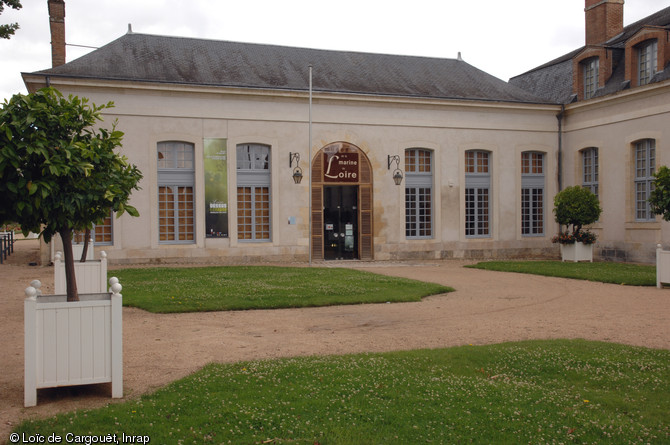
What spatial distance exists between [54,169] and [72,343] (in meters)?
1.46

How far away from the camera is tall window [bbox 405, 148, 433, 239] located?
21422mm

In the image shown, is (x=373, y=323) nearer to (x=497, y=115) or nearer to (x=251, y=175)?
(x=251, y=175)

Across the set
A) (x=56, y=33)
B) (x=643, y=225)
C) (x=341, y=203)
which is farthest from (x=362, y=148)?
(x=56, y=33)

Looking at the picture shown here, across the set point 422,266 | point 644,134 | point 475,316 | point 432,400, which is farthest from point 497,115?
point 432,400

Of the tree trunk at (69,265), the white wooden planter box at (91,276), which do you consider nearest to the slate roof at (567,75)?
the white wooden planter box at (91,276)

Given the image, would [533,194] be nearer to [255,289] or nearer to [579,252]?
[579,252]

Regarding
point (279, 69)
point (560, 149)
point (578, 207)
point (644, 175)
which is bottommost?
point (578, 207)

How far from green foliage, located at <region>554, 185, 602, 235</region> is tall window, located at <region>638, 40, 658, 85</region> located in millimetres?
4102

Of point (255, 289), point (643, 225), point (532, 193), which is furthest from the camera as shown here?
point (532, 193)

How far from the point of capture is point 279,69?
826 inches

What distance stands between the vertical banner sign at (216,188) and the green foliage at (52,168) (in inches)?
532

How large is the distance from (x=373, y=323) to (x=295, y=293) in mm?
2955

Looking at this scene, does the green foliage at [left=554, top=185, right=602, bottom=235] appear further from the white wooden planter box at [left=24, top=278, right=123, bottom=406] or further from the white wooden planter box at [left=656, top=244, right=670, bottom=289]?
the white wooden planter box at [left=24, top=278, right=123, bottom=406]

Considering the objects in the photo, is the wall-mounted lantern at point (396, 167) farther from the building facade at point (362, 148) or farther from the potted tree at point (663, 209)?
the potted tree at point (663, 209)
